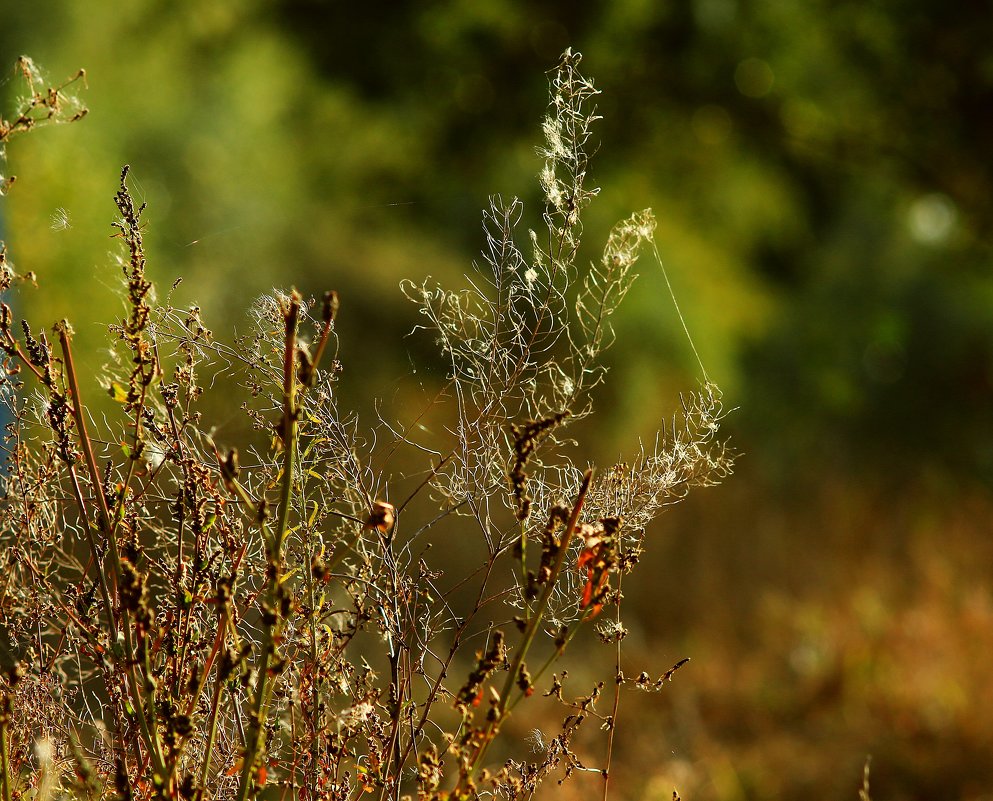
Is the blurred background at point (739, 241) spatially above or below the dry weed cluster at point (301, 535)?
above

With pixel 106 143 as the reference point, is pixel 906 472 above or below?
above

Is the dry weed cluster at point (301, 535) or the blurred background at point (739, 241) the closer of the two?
the dry weed cluster at point (301, 535)

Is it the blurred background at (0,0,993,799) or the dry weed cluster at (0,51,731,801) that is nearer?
the dry weed cluster at (0,51,731,801)

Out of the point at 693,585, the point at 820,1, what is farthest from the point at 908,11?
the point at 693,585

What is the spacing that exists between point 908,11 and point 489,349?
360cm

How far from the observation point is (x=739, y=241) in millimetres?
4141

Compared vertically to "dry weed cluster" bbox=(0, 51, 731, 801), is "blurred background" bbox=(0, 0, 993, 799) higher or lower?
higher

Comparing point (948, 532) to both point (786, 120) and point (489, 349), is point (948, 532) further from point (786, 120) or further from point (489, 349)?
point (489, 349)

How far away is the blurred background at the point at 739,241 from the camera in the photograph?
113 inches

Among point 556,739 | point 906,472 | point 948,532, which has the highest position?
point 906,472

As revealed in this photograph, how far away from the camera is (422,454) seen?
96 centimetres

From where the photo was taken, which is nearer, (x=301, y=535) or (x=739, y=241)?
(x=301, y=535)

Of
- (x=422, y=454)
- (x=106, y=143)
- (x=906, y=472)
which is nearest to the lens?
(x=422, y=454)

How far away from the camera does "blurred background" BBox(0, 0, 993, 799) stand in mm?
2883
